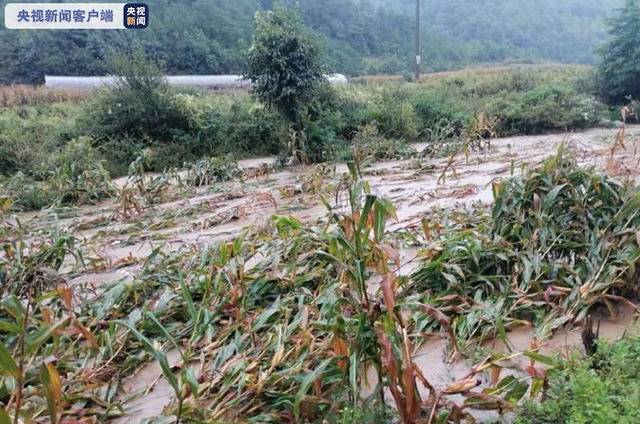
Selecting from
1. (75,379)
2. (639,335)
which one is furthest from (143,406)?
(639,335)

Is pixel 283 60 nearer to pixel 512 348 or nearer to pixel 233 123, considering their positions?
pixel 233 123

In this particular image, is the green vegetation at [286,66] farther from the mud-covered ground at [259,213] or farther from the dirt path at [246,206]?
the dirt path at [246,206]

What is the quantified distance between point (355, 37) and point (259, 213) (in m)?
29.5

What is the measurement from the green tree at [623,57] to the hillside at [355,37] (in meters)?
0.92

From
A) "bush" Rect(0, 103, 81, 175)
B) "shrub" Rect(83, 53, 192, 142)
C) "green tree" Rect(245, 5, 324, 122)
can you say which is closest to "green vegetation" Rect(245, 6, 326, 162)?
"green tree" Rect(245, 5, 324, 122)

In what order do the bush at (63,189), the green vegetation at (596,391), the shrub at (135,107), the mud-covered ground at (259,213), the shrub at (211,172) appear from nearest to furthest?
the green vegetation at (596,391)
the mud-covered ground at (259,213)
the bush at (63,189)
the shrub at (211,172)
the shrub at (135,107)

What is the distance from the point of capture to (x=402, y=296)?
310cm

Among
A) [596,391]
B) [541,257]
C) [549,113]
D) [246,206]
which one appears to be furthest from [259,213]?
[549,113]

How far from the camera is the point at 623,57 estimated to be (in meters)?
13.4

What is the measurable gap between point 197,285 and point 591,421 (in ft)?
7.42

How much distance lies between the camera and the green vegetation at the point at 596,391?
167 cm

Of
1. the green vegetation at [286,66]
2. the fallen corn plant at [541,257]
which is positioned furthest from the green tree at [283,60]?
the fallen corn plant at [541,257]

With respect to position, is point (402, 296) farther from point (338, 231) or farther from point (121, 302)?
point (121, 302)

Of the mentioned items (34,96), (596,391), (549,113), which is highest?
(34,96)
